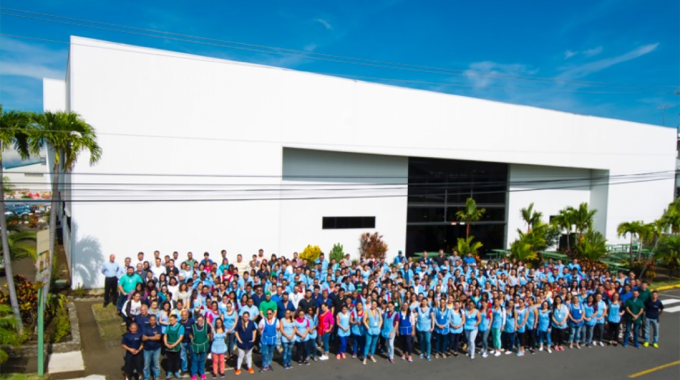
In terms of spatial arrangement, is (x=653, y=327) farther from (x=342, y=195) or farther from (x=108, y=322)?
(x=108, y=322)

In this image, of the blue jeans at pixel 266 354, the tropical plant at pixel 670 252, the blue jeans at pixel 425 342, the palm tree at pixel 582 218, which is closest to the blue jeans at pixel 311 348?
the blue jeans at pixel 266 354

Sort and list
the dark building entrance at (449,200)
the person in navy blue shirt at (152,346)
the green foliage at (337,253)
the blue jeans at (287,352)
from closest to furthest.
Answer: the person in navy blue shirt at (152,346) < the blue jeans at (287,352) < the green foliage at (337,253) < the dark building entrance at (449,200)

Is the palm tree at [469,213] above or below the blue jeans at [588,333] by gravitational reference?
above

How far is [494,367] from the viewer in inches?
404

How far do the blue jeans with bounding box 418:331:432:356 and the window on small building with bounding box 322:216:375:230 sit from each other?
1011 centimetres

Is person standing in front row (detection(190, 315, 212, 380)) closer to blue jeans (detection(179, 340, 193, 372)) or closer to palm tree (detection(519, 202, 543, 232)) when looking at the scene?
blue jeans (detection(179, 340, 193, 372))

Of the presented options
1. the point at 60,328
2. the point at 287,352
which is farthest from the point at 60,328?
the point at 287,352

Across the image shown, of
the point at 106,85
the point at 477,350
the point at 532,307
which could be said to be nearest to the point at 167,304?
the point at 477,350

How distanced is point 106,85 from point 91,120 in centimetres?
127

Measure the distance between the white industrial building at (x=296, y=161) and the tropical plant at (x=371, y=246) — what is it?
1.23ft

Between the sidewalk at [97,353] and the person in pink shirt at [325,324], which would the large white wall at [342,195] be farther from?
the person in pink shirt at [325,324]

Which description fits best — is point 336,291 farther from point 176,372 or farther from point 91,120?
point 91,120

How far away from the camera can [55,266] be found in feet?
54.3

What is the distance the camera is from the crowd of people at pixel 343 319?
916cm
